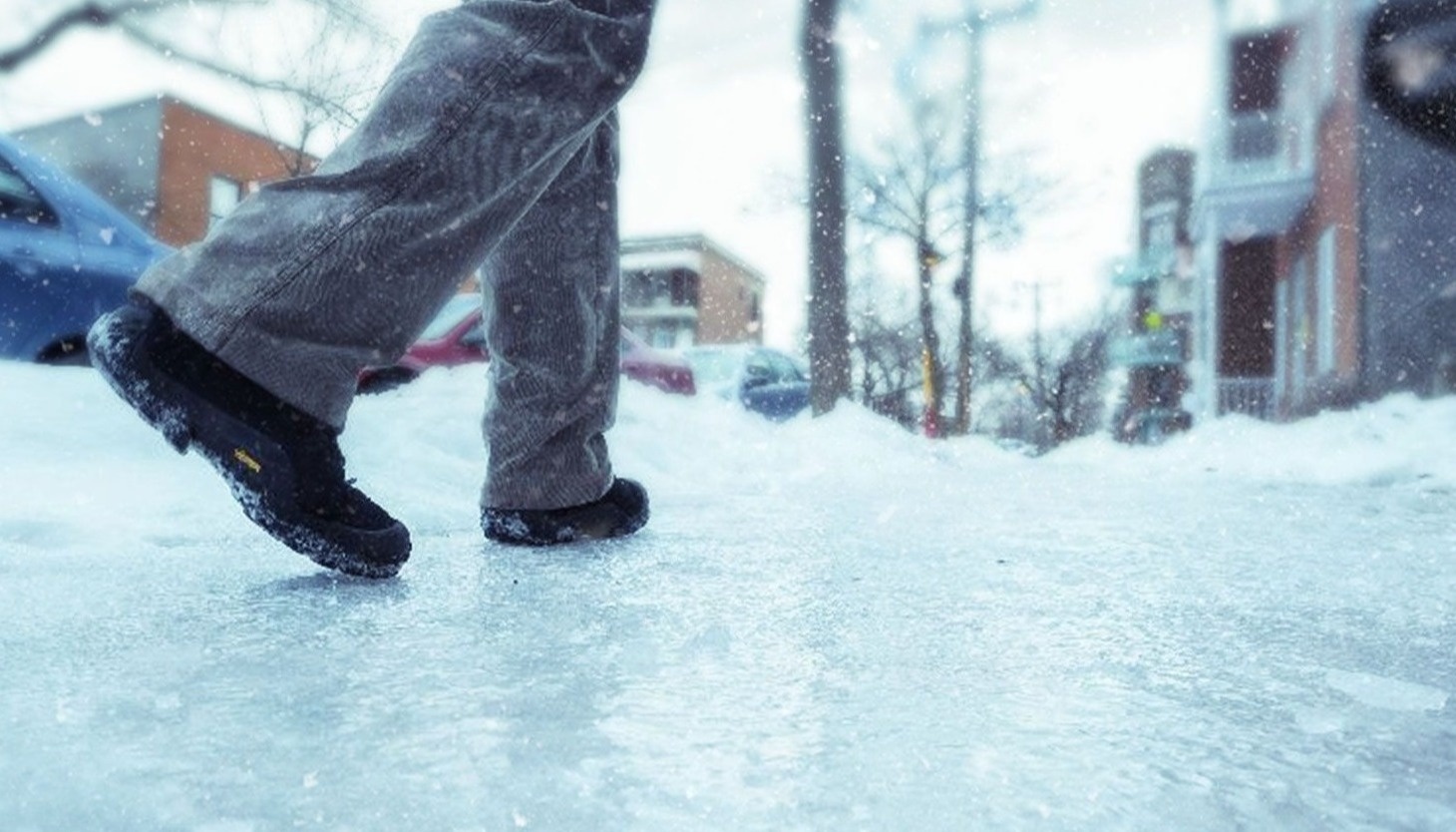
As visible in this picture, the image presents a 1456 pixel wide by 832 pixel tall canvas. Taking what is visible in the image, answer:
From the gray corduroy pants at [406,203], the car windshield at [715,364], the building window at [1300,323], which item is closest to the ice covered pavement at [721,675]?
the gray corduroy pants at [406,203]

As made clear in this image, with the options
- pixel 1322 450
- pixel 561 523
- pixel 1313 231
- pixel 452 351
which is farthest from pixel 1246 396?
pixel 561 523

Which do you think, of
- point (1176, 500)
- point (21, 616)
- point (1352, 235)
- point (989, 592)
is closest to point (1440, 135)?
point (1352, 235)

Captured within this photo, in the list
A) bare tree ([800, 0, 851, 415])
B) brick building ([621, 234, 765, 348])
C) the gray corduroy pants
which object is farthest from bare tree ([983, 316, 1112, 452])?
the gray corduroy pants

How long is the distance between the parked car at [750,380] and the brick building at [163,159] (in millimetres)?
16886

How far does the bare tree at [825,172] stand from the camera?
8.85 metres

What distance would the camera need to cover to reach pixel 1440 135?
941 cm

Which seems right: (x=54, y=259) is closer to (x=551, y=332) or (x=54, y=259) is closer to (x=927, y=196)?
(x=551, y=332)

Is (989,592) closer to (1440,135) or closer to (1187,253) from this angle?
(1440,135)

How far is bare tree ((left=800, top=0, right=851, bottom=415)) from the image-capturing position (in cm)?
885

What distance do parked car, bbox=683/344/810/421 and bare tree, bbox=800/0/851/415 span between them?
238 cm

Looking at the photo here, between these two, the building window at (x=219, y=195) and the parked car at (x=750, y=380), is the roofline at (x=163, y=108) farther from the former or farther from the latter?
the parked car at (x=750, y=380)

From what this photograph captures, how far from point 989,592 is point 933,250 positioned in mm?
19298

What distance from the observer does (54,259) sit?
328 centimetres

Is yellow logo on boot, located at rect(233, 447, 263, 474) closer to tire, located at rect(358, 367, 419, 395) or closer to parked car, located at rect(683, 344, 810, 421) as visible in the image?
tire, located at rect(358, 367, 419, 395)
